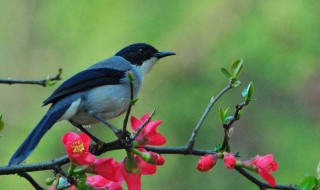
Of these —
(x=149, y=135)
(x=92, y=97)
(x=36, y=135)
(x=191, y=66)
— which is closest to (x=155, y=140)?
(x=149, y=135)

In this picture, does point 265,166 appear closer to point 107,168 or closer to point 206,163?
point 206,163

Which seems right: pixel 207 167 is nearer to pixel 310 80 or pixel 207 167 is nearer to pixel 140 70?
pixel 140 70

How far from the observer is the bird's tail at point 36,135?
85.1 inches

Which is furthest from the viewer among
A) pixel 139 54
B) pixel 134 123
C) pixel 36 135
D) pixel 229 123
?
pixel 139 54

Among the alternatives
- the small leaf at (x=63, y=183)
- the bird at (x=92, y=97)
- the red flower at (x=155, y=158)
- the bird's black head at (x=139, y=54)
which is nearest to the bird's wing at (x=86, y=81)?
the bird at (x=92, y=97)

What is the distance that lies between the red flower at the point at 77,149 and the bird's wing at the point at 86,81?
32.2 inches

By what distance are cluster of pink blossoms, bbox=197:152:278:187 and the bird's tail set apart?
19.5 inches

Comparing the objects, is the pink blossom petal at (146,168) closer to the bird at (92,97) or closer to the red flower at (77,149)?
the red flower at (77,149)

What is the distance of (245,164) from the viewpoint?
227cm

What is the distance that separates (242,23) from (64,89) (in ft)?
17.0

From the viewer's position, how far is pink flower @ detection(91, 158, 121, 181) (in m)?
2.21

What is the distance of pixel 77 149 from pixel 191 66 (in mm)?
6072

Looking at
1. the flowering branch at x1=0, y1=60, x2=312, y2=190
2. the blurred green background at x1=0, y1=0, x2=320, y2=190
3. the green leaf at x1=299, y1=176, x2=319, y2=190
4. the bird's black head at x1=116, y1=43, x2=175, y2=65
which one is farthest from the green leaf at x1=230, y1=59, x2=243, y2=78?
the blurred green background at x1=0, y1=0, x2=320, y2=190

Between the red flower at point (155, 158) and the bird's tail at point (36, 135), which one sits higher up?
the red flower at point (155, 158)
